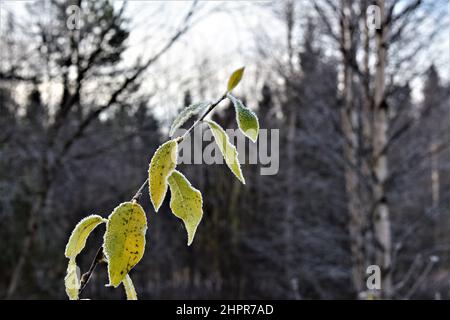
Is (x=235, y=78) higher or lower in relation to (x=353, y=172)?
lower

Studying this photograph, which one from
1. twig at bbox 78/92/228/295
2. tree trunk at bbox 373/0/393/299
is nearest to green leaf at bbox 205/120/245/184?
twig at bbox 78/92/228/295

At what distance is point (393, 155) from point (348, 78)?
275 centimetres

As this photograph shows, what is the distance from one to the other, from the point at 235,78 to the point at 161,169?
0.06 metres

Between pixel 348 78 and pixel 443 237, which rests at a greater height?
pixel 348 78

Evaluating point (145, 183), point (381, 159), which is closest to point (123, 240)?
point (145, 183)

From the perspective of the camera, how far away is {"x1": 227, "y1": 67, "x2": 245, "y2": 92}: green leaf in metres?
0.24

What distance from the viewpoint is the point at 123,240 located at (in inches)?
9.7

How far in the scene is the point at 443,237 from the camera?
10625mm

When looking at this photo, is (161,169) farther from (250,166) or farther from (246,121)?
(250,166)

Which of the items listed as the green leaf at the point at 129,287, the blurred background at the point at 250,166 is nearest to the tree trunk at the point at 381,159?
the blurred background at the point at 250,166

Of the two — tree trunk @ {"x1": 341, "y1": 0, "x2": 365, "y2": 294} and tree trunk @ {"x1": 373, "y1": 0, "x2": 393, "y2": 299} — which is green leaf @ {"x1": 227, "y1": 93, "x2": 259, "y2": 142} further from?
tree trunk @ {"x1": 341, "y1": 0, "x2": 365, "y2": 294}
